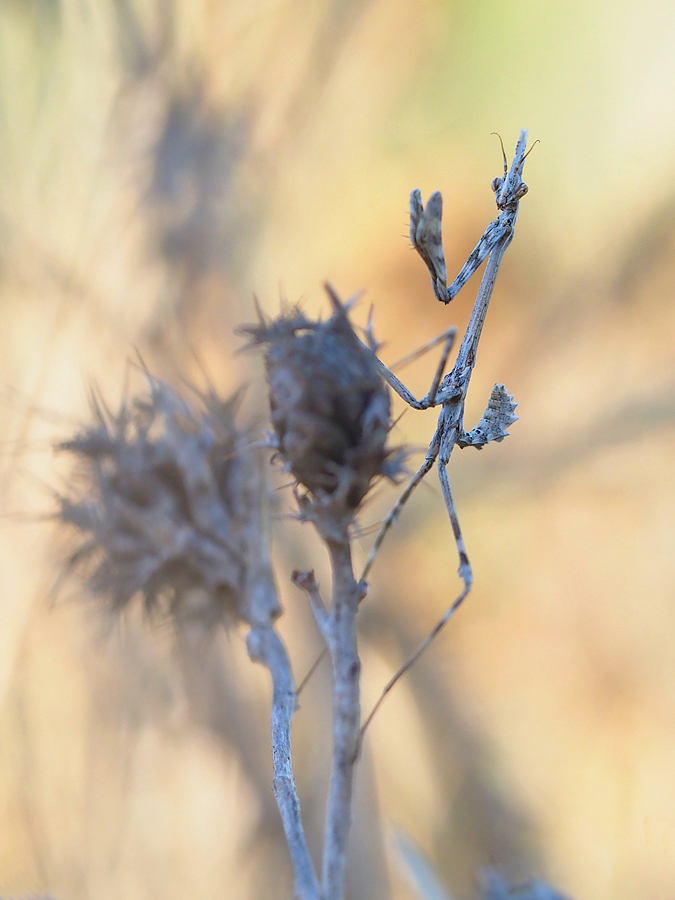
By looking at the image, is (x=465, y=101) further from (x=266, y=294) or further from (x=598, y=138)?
(x=266, y=294)

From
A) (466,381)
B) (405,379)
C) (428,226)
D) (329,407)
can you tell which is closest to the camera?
A: (329,407)

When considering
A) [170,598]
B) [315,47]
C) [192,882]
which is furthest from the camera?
[315,47]

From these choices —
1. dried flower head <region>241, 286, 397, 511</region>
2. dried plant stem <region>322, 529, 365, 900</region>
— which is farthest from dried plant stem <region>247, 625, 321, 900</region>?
dried flower head <region>241, 286, 397, 511</region>

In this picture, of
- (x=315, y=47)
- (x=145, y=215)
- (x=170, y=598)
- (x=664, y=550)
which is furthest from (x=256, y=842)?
(x=315, y=47)

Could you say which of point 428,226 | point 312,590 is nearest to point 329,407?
point 312,590

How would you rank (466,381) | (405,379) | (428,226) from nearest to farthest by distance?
(428,226) < (466,381) < (405,379)

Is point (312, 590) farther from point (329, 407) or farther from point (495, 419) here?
point (495, 419)

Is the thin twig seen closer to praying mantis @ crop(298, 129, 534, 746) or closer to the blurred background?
praying mantis @ crop(298, 129, 534, 746)
